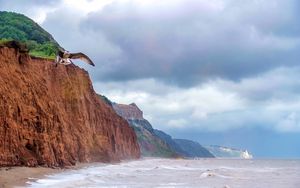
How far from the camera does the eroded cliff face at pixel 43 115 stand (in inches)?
1571

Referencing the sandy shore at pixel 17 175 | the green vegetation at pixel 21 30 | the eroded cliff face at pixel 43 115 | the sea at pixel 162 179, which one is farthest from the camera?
the green vegetation at pixel 21 30

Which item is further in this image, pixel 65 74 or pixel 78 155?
pixel 65 74

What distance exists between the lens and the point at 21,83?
4578 centimetres

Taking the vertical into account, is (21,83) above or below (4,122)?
above

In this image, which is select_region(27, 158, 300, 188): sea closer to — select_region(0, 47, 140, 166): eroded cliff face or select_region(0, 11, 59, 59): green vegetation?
select_region(0, 47, 140, 166): eroded cliff face

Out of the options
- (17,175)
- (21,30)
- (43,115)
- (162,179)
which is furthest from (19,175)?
(21,30)

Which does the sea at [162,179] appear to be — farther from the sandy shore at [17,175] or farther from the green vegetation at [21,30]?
the green vegetation at [21,30]

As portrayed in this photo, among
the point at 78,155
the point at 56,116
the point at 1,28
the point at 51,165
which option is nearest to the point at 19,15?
the point at 1,28

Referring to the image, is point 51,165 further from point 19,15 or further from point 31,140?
point 19,15

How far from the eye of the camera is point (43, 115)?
47.9 m

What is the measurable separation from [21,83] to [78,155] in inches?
964

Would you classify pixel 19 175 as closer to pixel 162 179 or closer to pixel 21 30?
pixel 162 179

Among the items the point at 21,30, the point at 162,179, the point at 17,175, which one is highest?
the point at 21,30

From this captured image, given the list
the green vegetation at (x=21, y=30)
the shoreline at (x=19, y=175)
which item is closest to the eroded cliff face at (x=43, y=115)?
the shoreline at (x=19, y=175)
